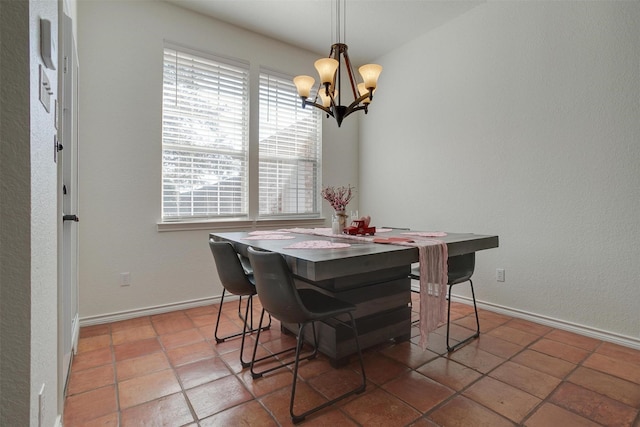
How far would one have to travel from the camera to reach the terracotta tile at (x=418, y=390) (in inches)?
66.5

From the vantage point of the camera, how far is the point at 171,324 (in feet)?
9.29

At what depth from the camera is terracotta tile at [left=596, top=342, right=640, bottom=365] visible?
2.17 meters

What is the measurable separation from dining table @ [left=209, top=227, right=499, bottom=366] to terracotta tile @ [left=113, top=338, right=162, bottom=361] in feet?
2.95

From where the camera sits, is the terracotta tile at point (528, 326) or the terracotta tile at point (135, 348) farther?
the terracotta tile at point (528, 326)

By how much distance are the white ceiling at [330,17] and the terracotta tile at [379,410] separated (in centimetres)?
333

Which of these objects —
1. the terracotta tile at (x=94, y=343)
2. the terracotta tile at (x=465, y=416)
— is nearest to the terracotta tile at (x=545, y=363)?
the terracotta tile at (x=465, y=416)

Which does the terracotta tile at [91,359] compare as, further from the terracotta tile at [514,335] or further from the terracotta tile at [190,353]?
the terracotta tile at [514,335]

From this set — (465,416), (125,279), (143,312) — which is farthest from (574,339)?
(125,279)

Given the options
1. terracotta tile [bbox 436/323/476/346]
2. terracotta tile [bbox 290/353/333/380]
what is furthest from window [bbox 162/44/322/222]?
terracotta tile [bbox 436/323/476/346]

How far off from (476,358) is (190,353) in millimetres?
1962

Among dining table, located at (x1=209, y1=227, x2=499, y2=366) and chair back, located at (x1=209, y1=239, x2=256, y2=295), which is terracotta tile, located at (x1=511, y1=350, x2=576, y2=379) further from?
chair back, located at (x1=209, y1=239, x2=256, y2=295)
